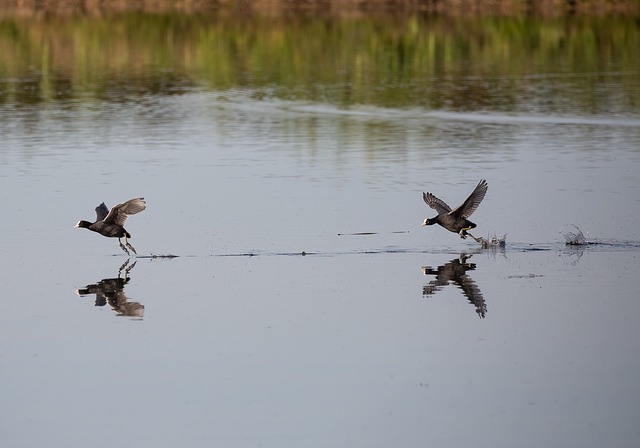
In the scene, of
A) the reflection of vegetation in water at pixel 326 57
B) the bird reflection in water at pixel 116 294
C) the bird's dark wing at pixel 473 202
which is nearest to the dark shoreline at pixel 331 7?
the reflection of vegetation in water at pixel 326 57

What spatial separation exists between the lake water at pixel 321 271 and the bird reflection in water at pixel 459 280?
4cm

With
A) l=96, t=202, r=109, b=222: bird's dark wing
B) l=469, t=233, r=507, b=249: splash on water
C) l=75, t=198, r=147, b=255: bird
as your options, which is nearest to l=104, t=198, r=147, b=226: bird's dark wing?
l=75, t=198, r=147, b=255: bird

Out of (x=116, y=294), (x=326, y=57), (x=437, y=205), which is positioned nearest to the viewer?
(x=116, y=294)

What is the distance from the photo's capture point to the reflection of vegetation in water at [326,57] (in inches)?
1265

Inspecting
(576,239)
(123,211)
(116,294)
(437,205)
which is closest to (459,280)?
(437,205)

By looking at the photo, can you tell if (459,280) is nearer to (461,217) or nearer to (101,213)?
(461,217)

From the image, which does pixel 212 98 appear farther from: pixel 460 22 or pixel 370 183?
pixel 460 22

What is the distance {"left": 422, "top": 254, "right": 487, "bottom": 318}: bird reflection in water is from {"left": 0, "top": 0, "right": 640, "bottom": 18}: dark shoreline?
3557 cm

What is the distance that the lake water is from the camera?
33.6ft

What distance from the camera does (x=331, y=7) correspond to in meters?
54.0

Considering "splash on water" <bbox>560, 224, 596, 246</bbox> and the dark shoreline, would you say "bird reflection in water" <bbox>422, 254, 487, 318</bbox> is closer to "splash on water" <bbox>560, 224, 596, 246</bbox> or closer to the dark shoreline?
"splash on water" <bbox>560, 224, 596, 246</bbox>

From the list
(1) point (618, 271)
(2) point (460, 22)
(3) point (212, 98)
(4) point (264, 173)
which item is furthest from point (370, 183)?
(2) point (460, 22)

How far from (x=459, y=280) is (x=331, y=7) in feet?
133

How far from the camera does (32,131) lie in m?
26.1
